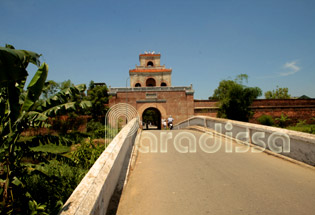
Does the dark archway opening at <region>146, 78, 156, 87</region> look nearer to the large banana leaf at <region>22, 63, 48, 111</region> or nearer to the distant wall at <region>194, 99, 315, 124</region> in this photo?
the distant wall at <region>194, 99, 315, 124</region>

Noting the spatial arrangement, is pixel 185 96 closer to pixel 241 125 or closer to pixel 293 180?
pixel 241 125

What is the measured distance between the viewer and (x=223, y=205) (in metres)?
3.10

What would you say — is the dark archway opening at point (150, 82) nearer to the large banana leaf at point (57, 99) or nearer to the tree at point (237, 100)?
the tree at point (237, 100)

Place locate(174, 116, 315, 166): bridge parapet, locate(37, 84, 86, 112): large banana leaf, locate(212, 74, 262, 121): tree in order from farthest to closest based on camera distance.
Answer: locate(212, 74, 262, 121): tree < locate(174, 116, 315, 166): bridge parapet < locate(37, 84, 86, 112): large banana leaf

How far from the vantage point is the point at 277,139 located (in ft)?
19.1

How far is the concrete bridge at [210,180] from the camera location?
2885 millimetres

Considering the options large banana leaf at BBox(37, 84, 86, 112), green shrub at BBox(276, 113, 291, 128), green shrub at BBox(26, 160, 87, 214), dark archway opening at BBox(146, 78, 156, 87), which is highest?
dark archway opening at BBox(146, 78, 156, 87)

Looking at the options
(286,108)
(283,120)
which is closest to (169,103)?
(283,120)

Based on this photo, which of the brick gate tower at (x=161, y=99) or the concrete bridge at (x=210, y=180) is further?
the brick gate tower at (x=161, y=99)

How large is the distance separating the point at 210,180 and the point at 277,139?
2766mm

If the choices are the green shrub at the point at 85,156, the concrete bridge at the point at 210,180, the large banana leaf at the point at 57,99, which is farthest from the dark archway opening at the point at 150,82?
the large banana leaf at the point at 57,99

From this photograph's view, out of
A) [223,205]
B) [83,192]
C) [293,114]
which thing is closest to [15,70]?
[83,192]

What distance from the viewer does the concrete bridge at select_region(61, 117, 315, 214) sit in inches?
114

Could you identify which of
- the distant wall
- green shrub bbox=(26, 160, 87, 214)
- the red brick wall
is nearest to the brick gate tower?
the red brick wall
